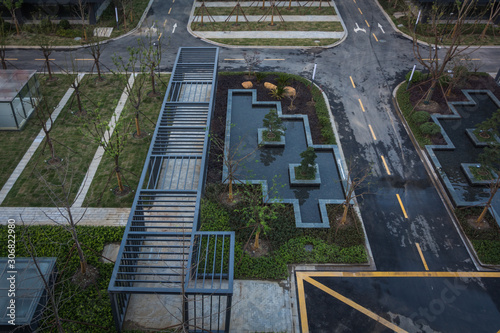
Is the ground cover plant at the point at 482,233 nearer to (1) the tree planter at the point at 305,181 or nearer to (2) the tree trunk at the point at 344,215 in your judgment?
(2) the tree trunk at the point at 344,215

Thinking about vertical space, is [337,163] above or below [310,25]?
below

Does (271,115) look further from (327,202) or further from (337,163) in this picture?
(327,202)

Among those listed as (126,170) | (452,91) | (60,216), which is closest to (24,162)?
(60,216)

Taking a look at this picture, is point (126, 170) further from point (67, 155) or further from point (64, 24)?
point (64, 24)

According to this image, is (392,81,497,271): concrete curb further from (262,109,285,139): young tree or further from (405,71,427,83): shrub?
(262,109,285,139): young tree

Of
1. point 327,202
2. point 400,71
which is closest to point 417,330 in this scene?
point 327,202

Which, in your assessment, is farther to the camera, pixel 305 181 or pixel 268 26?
pixel 268 26
